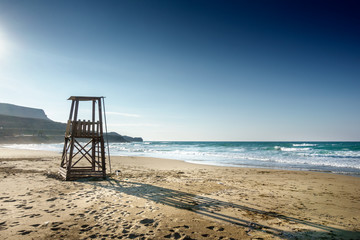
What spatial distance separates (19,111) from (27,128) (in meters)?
99.4

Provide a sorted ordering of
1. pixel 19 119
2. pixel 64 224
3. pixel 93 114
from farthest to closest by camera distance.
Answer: pixel 19 119, pixel 93 114, pixel 64 224

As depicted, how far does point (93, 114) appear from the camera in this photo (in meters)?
11.6

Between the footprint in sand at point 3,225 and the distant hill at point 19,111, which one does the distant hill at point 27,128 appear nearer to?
the distant hill at point 19,111

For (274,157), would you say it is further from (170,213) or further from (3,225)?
(3,225)

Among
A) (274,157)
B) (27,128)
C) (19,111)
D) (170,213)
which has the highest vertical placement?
(19,111)

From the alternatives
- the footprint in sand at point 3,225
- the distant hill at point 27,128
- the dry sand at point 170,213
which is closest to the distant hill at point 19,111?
the distant hill at point 27,128

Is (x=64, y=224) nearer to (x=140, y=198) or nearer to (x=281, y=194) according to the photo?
(x=140, y=198)

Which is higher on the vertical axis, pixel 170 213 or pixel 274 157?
pixel 170 213

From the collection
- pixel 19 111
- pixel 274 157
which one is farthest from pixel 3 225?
pixel 19 111

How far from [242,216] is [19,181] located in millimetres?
9412

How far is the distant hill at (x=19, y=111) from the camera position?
157500 millimetres

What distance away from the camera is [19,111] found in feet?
543

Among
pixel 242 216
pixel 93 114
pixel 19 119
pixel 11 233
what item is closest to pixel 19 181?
pixel 93 114

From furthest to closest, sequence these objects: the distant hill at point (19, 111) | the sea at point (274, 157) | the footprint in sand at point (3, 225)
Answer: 1. the distant hill at point (19, 111)
2. the sea at point (274, 157)
3. the footprint in sand at point (3, 225)
